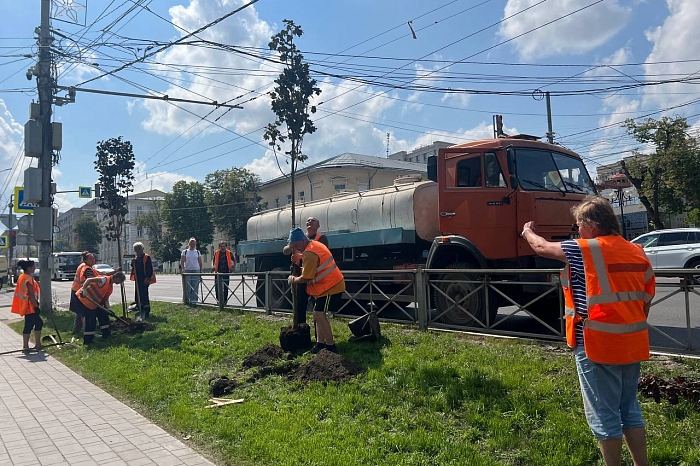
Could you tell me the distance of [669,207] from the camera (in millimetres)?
29125

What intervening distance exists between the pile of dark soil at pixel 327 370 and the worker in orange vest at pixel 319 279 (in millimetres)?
579

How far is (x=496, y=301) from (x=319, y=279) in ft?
8.26

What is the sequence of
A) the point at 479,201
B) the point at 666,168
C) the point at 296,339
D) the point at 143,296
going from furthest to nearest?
the point at 666,168
the point at 143,296
the point at 479,201
the point at 296,339

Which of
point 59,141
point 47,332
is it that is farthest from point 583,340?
point 59,141

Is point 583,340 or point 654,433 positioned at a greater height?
point 583,340

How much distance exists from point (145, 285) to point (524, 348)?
8.94 metres

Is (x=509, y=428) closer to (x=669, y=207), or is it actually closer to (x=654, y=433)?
(x=654, y=433)

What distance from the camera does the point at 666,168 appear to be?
90.3ft

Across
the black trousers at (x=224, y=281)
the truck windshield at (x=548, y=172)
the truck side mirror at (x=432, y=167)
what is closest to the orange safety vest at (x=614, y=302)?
the truck windshield at (x=548, y=172)

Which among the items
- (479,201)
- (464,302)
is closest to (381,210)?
(479,201)

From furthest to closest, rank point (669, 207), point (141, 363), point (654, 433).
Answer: point (669, 207)
point (141, 363)
point (654, 433)

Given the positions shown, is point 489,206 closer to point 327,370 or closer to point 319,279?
point 319,279

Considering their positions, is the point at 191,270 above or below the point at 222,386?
above

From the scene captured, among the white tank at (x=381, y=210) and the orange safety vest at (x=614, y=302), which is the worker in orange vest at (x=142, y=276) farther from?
the orange safety vest at (x=614, y=302)
